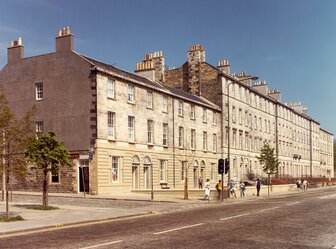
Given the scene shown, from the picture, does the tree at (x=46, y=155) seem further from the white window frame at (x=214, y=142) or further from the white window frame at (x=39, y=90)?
the white window frame at (x=214, y=142)

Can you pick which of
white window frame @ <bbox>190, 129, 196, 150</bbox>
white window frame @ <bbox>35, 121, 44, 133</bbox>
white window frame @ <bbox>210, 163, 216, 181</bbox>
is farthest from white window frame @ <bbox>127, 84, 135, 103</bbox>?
white window frame @ <bbox>210, 163, 216, 181</bbox>

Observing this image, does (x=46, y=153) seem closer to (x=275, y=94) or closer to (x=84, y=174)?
(x=84, y=174)

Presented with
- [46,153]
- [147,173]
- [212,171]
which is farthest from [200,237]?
[212,171]

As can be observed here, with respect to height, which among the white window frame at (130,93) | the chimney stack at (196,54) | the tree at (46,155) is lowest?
the tree at (46,155)

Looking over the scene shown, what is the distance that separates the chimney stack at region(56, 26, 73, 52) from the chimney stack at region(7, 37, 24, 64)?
4664mm

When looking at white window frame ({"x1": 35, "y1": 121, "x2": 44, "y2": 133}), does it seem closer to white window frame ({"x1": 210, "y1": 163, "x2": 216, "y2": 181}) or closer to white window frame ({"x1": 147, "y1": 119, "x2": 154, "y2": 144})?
white window frame ({"x1": 147, "y1": 119, "x2": 154, "y2": 144})

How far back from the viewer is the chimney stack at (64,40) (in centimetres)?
3928

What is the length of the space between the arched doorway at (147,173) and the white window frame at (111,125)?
603 centimetres

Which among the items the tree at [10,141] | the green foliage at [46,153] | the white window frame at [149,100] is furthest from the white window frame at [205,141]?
the tree at [10,141]

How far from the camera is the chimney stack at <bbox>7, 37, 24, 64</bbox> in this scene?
42.4 m

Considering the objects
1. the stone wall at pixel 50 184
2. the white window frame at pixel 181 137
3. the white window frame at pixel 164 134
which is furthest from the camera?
the white window frame at pixel 181 137

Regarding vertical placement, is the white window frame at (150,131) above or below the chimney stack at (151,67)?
below

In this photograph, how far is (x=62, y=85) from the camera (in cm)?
3947

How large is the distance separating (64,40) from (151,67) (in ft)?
54.6
